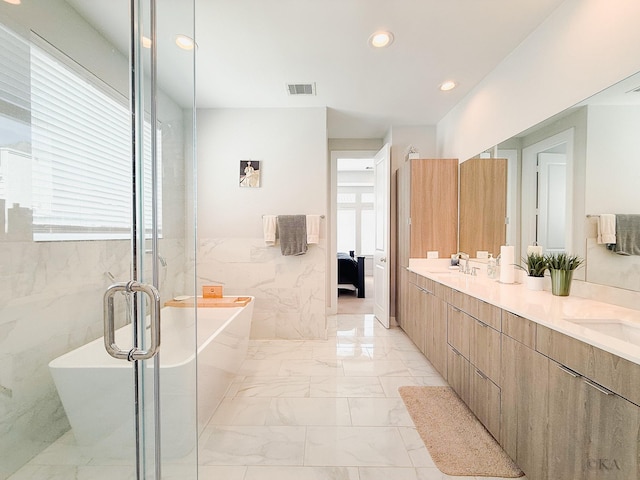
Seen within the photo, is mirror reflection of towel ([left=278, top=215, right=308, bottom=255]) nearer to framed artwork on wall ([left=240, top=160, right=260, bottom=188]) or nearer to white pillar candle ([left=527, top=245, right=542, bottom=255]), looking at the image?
framed artwork on wall ([left=240, top=160, right=260, bottom=188])

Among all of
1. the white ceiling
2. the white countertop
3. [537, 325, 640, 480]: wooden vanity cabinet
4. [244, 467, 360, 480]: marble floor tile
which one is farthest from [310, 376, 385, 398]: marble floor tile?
the white ceiling

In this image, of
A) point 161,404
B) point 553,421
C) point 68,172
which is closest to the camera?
point 161,404

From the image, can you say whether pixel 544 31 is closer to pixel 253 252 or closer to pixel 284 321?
pixel 253 252

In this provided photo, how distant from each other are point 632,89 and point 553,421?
1581 millimetres

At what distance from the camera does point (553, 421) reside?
114 centimetres

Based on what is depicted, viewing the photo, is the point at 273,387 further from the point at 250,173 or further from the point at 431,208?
the point at 431,208

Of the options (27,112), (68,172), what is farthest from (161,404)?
(27,112)

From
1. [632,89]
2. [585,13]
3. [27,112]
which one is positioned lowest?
[27,112]

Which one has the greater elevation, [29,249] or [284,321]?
[29,249]

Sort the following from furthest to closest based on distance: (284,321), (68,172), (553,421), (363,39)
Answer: (284,321)
(363,39)
(68,172)
(553,421)

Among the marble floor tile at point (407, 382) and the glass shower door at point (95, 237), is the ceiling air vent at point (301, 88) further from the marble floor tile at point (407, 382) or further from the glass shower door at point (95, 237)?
the marble floor tile at point (407, 382)

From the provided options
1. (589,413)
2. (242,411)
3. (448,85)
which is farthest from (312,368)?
(448,85)

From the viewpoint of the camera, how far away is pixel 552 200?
182 cm

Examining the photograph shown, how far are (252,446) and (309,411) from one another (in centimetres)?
44
